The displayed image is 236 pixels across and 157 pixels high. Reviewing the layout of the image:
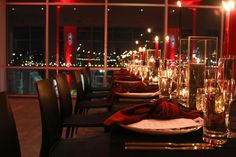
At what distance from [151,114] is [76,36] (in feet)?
28.8

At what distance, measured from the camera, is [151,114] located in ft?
4.74

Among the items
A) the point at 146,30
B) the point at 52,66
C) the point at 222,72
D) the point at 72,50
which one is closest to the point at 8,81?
the point at 52,66

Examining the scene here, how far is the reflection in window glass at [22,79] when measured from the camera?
919cm

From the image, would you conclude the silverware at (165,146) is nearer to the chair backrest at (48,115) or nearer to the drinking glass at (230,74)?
the drinking glass at (230,74)

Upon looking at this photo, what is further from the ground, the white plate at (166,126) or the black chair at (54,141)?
the white plate at (166,126)

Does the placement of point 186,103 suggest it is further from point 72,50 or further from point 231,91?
point 72,50

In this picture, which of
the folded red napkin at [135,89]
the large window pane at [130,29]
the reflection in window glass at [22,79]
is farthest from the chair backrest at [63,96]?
the reflection in window glass at [22,79]

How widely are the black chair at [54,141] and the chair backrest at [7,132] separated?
0.44m

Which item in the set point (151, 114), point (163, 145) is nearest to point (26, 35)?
point (151, 114)

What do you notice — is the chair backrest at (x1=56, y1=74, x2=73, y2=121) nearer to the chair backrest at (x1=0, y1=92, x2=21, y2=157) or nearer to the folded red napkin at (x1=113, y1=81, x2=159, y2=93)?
the folded red napkin at (x1=113, y1=81, x2=159, y2=93)

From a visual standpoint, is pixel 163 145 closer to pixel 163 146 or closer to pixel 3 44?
pixel 163 146

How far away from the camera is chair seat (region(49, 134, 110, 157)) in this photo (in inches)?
76.6

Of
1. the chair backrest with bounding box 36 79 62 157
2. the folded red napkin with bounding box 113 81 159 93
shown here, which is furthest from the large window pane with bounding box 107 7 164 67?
the chair backrest with bounding box 36 79 62 157

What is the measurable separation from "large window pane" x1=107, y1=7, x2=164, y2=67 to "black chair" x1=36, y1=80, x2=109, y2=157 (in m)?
6.69
